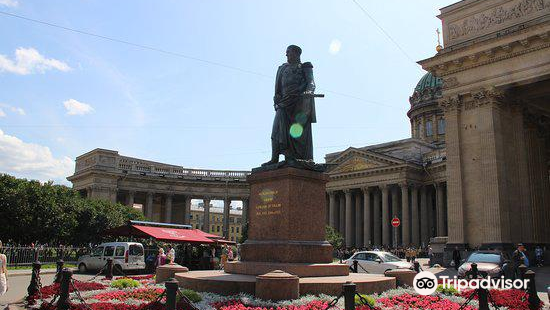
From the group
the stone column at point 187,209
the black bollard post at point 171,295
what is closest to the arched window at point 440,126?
the stone column at point 187,209

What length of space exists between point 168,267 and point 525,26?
2392 cm

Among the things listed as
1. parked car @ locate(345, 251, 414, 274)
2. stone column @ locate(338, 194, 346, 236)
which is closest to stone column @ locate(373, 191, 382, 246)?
stone column @ locate(338, 194, 346, 236)

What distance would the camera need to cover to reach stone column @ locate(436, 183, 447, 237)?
2569 inches

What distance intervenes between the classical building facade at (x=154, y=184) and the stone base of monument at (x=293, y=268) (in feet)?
193

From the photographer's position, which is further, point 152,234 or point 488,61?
point 152,234

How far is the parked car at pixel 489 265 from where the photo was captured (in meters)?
21.0

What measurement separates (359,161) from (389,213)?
908 centimetres

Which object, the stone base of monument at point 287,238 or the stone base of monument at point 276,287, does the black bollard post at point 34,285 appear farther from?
the stone base of monument at point 276,287

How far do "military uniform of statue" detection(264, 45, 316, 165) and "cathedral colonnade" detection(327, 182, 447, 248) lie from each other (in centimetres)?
5068

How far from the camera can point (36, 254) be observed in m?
35.8

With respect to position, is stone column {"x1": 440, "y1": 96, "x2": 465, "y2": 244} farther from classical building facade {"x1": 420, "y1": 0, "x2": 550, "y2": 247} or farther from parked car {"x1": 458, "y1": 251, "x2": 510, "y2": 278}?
parked car {"x1": 458, "y1": 251, "x2": 510, "y2": 278}

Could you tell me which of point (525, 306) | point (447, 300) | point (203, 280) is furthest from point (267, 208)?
point (525, 306)

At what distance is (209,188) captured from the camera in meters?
79.4

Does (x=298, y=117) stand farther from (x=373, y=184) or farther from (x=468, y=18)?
(x=373, y=184)
